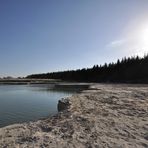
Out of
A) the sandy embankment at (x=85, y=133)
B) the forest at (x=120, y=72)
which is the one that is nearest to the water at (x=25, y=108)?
the sandy embankment at (x=85, y=133)

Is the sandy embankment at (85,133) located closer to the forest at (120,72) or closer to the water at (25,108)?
the water at (25,108)

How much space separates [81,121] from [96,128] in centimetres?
128

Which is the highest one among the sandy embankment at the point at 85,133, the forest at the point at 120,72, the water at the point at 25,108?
the forest at the point at 120,72

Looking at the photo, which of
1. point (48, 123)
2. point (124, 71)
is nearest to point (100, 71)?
point (124, 71)

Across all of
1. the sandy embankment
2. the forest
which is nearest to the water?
the sandy embankment

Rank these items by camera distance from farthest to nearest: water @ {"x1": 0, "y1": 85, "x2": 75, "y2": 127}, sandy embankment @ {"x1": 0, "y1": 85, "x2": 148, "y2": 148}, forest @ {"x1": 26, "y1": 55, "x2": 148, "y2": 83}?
forest @ {"x1": 26, "y1": 55, "x2": 148, "y2": 83}
water @ {"x1": 0, "y1": 85, "x2": 75, "y2": 127}
sandy embankment @ {"x1": 0, "y1": 85, "x2": 148, "y2": 148}

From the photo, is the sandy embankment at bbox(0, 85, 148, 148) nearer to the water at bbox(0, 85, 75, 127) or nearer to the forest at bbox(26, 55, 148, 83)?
the water at bbox(0, 85, 75, 127)

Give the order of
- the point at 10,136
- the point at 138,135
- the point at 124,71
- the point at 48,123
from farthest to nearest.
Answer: the point at 124,71, the point at 48,123, the point at 10,136, the point at 138,135

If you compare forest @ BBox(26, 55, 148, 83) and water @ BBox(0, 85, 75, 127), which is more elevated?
forest @ BBox(26, 55, 148, 83)

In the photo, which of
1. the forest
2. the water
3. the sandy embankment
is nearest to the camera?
the sandy embankment

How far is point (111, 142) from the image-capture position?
643 centimetres

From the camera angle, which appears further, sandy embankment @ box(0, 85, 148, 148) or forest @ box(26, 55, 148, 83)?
forest @ box(26, 55, 148, 83)

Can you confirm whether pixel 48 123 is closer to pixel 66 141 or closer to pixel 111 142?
pixel 66 141

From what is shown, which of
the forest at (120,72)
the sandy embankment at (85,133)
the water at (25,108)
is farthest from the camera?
the forest at (120,72)
